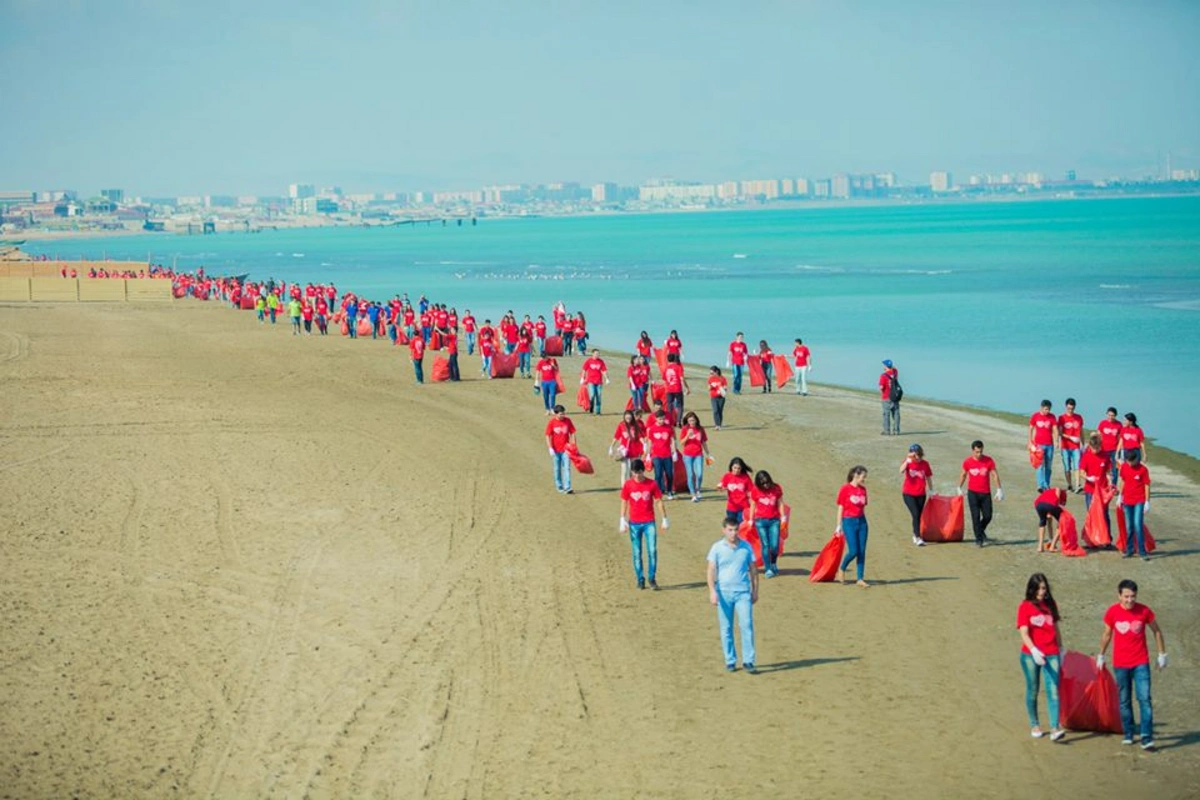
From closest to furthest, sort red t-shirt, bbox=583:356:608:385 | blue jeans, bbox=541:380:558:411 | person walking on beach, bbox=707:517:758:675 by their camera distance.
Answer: person walking on beach, bbox=707:517:758:675 < blue jeans, bbox=541:380:558:411 < red t-shirt, bbox=583:356:608:385

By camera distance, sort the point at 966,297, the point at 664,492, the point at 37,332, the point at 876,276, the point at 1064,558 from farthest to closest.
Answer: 1. the point at 876,276
2. the point at 966,297
3. the point at 37,332
4. the point at 664,492
5. the point at 1064,558

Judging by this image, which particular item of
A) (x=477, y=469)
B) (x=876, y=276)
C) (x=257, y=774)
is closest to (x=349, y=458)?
(x=477, y=469)

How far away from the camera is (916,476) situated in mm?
16672

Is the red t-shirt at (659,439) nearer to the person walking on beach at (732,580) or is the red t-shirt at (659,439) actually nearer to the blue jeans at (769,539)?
the blue jeans at (769,539)

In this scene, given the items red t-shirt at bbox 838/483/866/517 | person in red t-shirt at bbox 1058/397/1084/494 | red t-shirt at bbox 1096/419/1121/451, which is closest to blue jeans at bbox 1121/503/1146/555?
red t-shirt at bbox 1096/419/1121/451

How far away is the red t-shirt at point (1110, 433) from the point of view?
18.9 m

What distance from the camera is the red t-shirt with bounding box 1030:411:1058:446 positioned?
19.7 m

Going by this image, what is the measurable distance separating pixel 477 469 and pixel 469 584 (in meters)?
6.72

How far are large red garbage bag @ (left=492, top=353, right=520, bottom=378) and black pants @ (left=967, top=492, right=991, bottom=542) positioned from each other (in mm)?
17965

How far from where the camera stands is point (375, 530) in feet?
58.7

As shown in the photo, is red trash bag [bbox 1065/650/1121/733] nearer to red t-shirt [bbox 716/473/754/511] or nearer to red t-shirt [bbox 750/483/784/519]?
red t-shirt [bbox 750/483/784/519]

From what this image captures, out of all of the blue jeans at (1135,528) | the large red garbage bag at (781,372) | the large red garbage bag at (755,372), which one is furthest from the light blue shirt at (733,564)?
the large red garbage bag at (781,372)

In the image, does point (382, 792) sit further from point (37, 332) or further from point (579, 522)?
point (37, 332)

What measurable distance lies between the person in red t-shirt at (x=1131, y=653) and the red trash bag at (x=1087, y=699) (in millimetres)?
189
